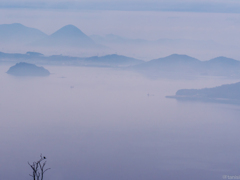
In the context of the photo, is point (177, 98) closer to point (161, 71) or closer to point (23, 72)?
point (161, 71)

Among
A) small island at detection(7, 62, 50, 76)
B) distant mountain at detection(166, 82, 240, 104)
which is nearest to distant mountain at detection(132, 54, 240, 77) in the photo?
distant mountain at detection(166, 82, 240, 104)

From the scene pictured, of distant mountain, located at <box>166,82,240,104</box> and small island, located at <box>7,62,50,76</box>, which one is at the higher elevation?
small island, located at <box>7,62,50,76</box>

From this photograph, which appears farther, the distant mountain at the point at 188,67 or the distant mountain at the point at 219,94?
the distant mountain at the point at 188,67

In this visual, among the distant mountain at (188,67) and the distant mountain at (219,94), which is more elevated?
the distant mountain at (188,67)

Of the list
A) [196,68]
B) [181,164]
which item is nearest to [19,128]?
[181,164]

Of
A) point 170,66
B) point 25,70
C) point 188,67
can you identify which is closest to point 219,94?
point 188,67

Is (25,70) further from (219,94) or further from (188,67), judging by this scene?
(219,94)

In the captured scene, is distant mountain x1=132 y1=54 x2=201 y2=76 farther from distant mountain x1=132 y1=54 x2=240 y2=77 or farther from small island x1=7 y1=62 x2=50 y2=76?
small island x1=7 y1=62 x2=50 y2=76

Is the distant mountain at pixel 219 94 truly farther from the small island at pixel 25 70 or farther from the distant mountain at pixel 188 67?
the small island at pixel 25 70

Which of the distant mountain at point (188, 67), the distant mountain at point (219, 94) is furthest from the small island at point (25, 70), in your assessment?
the distant mountain at point (219, 94)
